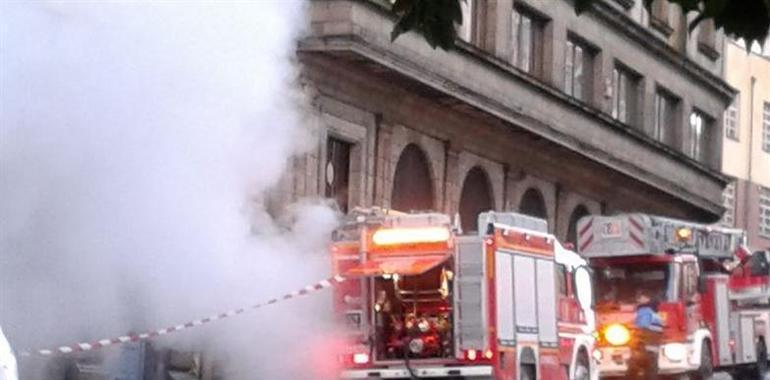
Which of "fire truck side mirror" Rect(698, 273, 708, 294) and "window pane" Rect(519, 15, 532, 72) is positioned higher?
"window pane" Rect(519, 15, 532, 72)

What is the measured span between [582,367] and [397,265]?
3.93 meters

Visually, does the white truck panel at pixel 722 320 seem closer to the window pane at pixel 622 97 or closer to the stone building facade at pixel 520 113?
the stone building facade at pixel 520 113

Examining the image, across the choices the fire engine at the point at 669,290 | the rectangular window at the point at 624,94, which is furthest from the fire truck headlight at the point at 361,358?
the rectangular window at the point at 624,94

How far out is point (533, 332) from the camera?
70.8 ft

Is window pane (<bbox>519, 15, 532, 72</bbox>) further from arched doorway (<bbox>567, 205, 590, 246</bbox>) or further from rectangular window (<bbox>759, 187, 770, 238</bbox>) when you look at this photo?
rectangular window (<bbox>759, 187, 770, 238</bbox>)

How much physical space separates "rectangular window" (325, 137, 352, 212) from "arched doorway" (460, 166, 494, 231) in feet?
16.6

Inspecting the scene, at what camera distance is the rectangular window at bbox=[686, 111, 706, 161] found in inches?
1917

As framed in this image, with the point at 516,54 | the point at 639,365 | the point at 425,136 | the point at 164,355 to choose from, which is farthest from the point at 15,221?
the point at 516,54

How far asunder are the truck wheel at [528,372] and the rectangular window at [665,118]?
24.7 m

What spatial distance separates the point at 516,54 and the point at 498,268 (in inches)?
658

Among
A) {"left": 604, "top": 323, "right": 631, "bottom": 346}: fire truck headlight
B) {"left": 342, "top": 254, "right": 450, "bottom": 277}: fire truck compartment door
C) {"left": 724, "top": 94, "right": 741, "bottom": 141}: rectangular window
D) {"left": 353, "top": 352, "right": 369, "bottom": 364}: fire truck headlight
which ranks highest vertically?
{"left": 724, "top": 94, "right": 741, "bottom": 141}: rectangular window

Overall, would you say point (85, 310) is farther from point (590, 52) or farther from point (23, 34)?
point (590, 52)

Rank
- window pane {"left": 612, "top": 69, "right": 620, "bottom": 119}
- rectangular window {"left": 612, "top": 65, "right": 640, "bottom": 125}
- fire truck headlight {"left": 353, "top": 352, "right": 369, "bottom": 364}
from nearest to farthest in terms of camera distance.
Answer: fire truck headlight {"left": 353, "top": 352, "right": 369, "bottom": 364}
window pane {"left": 612, "top": 69, "right": 620, "bottom": 119}
rectangular window {"left": 612, "top": 65, "right": 640, "bottom": 125}

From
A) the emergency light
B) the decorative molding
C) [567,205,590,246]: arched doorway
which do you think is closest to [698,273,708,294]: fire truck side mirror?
the emergency light
